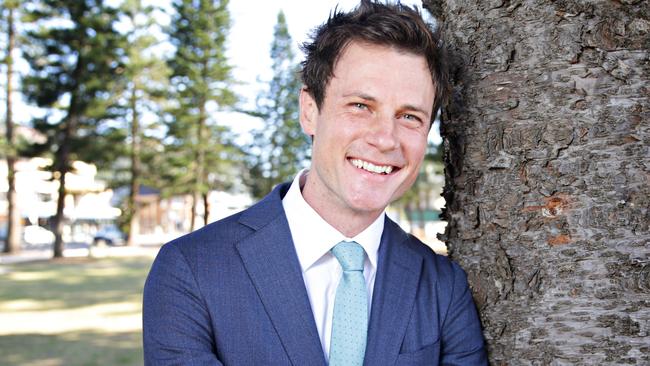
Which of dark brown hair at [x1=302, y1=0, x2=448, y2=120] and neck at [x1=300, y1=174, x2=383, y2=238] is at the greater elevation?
dark brown hair at [x1=302, y1=0, x2=448, y2=120]

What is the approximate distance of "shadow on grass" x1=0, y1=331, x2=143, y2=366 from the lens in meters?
7.47

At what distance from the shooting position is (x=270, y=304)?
1.66 m

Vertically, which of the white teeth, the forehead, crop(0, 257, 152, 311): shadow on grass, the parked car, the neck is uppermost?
the forehead

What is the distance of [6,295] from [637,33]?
15108 mm

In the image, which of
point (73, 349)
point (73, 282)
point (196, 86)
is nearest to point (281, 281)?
point (73, 349)

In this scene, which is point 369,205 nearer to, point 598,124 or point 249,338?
point 249,338

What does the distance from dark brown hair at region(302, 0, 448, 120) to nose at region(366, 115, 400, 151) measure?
209mm

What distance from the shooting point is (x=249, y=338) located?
5.26ft

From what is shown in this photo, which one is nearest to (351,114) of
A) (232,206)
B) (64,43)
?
(64,43)

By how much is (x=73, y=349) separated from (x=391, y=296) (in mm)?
7507

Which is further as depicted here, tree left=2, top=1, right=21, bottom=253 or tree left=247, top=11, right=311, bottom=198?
tree left=247, top=11, right=311, bottom=198

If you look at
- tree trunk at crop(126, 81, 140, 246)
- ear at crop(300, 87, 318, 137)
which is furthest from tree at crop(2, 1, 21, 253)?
ear at crop(300, 87, 318, 137)

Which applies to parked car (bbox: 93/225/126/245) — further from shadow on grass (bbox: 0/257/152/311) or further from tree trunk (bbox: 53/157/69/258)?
shadow on grass (bbox: 0/257/152/311)

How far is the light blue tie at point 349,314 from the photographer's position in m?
1.67
